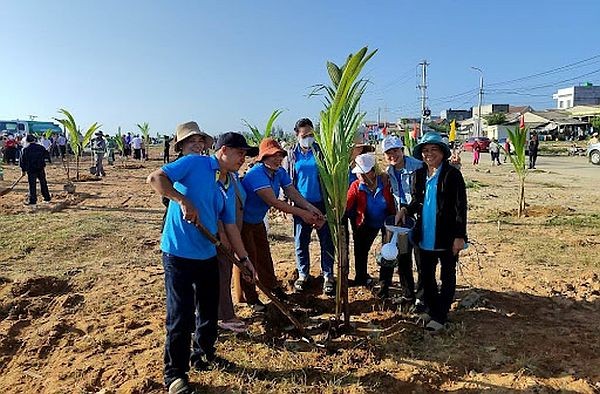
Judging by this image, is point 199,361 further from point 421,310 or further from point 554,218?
point 554,218

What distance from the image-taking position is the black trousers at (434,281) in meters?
3.90

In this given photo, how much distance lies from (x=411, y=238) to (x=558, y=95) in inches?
4280

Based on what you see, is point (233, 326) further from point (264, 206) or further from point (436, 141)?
point (436, 141)

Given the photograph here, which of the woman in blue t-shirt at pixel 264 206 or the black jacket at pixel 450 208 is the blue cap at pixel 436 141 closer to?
the black jacket at pixel 450 208

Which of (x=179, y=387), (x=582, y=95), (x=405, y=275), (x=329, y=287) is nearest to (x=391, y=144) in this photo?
(x=405, y=275)

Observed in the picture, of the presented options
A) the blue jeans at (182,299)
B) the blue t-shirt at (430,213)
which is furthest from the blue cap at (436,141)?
the blue jeans at (182,299)

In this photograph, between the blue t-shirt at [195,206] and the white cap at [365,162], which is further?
the white cap at [365,162]

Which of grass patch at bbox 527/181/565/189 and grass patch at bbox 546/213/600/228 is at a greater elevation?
grass patch at bbox 527/181/565/189

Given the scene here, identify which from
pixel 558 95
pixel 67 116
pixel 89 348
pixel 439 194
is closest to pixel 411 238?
pixel 439 194

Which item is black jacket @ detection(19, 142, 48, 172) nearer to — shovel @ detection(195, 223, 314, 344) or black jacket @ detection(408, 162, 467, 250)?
shovel @ detection(195, 223, 314, 344)

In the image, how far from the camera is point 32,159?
11164 mm

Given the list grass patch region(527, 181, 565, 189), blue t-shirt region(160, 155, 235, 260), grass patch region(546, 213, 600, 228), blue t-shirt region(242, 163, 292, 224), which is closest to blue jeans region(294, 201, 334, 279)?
blue t-shirt region(242, 163, 292, 224)

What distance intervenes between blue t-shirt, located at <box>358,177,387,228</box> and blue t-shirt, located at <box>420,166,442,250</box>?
28.1 inches

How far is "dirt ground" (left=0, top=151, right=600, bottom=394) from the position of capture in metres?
3.29
